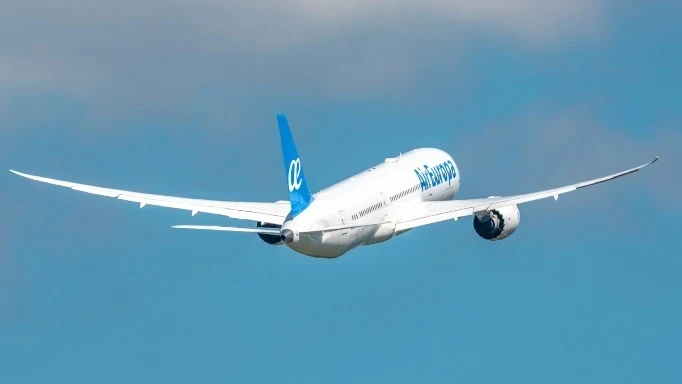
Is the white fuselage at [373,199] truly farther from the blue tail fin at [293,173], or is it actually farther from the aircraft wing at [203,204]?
the aircraft wing at [203,204]

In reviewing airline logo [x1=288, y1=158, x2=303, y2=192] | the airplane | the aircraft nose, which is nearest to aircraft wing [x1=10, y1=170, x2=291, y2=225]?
the airplane

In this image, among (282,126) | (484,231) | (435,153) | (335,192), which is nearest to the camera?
(282,126)

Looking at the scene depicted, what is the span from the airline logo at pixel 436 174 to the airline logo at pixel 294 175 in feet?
63.6

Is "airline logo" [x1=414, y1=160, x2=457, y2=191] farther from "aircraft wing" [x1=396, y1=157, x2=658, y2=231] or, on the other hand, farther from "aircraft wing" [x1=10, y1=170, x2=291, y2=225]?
"aircraft wing" [x1=10, y1=170, x2=291, y2=225]

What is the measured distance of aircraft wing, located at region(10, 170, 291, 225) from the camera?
119 meters

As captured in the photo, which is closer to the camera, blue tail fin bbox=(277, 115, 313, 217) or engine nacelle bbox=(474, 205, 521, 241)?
blue tail fin bbox=(277, 115, 313, 217)

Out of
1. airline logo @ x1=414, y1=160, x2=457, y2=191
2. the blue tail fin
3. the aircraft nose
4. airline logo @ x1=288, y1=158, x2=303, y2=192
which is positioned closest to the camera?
the aircraft nose

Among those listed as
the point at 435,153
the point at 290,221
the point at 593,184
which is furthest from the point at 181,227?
the point at 435,153

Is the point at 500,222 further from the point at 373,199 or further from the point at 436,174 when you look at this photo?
the point at 373,199

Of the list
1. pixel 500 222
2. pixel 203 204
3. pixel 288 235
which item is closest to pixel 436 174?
pixel 500 222

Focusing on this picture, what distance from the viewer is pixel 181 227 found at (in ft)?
339

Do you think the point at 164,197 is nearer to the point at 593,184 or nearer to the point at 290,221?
the point at 290,221

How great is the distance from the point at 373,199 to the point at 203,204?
9.94m

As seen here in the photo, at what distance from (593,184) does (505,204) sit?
5.35 meters
